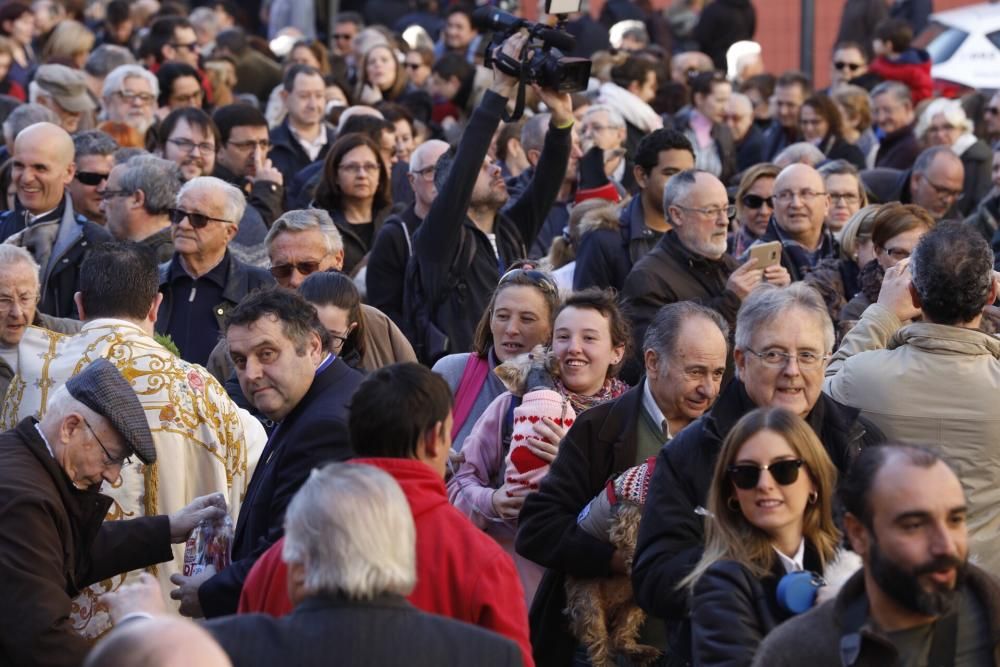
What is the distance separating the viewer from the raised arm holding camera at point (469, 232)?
25.4 ft

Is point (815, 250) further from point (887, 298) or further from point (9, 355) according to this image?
point (9, 355)

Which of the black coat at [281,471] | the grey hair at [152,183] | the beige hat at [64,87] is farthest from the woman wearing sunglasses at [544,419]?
the beige hat at [64,87]

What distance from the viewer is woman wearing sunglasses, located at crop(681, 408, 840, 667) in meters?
4.14

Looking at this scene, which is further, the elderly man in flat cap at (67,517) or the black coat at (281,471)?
the black coat at (281,471)

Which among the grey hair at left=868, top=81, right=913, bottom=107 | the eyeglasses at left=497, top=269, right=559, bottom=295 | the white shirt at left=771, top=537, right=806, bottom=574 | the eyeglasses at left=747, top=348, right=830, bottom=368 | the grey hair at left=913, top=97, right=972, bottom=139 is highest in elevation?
the grey hair at left=868, top=81, right=913, bottom=107

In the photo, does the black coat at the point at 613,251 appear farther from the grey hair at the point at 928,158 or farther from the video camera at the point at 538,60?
the grey hair at the point at 928,158

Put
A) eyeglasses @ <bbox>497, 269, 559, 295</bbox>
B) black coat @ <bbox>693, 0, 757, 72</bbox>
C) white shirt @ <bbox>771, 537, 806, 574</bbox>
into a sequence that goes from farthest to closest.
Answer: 1. black coat @ <bbox>693, 0, 757, 72</bbox>
2. eyeglasses @ <bbox>497, 269, 559, 295</bbox>
3. white shirt @ <bbox>771, 537, 806, 574</bbox>

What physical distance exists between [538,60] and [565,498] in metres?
3.24

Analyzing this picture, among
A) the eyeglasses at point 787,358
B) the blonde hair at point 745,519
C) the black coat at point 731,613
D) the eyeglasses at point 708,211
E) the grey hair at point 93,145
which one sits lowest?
the black coat at point 731,613

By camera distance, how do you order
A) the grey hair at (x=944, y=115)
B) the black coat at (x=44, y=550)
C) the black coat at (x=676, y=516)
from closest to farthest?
the black coat at (x=676, y=516)
the black coat at (x=44, y=550)
the grey hair at (x=944, y=115)

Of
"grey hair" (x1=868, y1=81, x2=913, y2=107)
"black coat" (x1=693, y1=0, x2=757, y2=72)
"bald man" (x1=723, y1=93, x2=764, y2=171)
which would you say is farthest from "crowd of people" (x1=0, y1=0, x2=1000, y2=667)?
"black coat" (x1=693, y1=0, x2=757, y2=72)

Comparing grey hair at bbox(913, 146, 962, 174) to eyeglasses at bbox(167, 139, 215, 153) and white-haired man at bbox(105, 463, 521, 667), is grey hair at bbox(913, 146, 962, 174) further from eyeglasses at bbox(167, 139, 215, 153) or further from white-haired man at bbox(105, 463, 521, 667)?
white-haired man at bbox(105, 463, 521, 667)

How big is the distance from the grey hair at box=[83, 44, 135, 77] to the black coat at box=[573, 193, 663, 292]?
5.78 m

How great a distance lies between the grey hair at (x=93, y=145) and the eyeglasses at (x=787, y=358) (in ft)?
16.9
